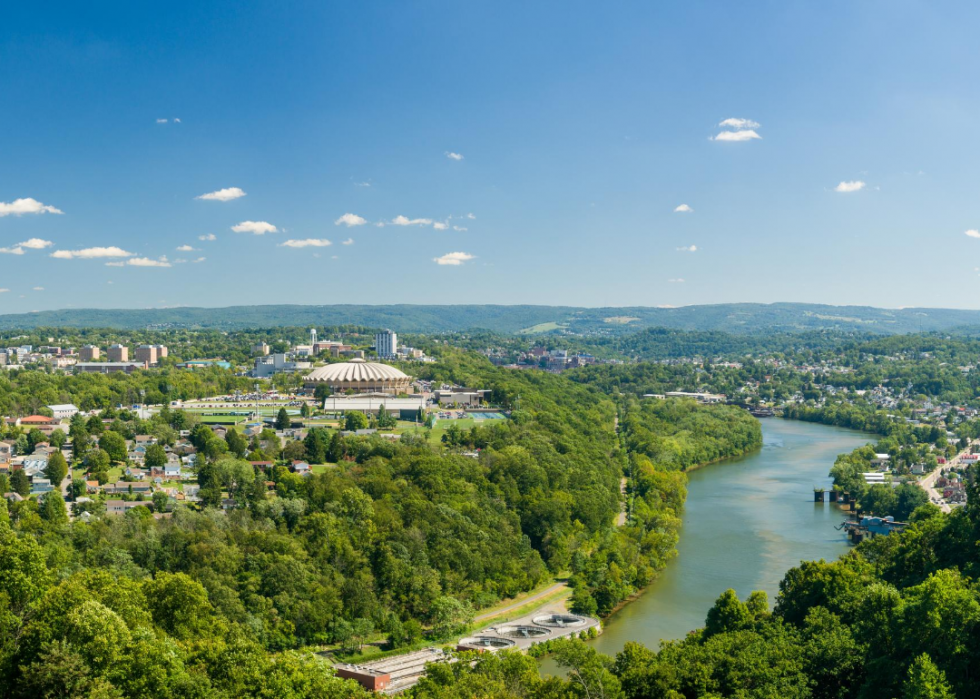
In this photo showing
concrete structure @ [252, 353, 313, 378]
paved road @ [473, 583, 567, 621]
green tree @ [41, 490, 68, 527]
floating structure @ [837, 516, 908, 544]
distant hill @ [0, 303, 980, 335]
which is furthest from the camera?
distant hill @ [0, 303, 980, 335]

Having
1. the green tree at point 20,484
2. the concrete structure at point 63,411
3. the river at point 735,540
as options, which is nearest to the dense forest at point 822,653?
the river at point 735,540

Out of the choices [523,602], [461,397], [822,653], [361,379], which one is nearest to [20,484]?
[523,602]

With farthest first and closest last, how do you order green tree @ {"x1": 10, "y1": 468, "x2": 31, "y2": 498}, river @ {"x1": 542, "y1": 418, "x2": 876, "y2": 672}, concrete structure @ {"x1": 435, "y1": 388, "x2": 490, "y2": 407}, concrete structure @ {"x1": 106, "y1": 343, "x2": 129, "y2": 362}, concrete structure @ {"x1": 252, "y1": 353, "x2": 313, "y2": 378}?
concrete structure @ {"x1": 106, "y1": 343, "x2": 129, "y2": 362} → concrete structure @ {"x1": 252, "y1": 353, "x2": 313, "y2": 378} → concrete structure @ {"x1": 435, "y1": 388, "x2": 490, "y2": 407} → green tree @ {"x1": 10, "y1": 468, "x2": 31, "y2": 498} → river @ {"x1": 542, "y1": 418, "x2": 876, "y2": 672}

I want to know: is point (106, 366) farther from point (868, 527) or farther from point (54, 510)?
point (868, 527)

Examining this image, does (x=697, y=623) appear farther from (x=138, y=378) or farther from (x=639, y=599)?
(x=138, y=378)

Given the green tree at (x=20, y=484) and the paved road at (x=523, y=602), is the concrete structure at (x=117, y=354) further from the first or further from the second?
the paved road at (x=523, y=602)

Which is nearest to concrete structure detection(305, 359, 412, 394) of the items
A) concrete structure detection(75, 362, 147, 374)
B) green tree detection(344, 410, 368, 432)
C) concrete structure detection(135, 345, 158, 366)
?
green tree detection(344, 410, 368, 432)

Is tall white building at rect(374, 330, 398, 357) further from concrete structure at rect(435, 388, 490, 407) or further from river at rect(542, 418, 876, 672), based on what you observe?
river at rect(542, 418, 876, 672)
